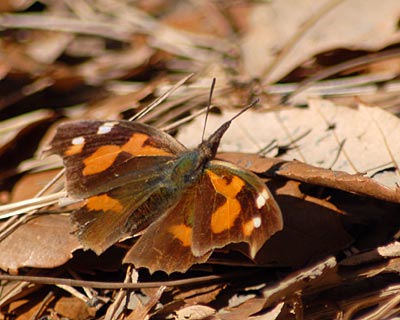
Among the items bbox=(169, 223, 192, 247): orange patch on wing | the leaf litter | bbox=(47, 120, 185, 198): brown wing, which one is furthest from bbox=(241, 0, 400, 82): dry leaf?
bbox=(169, 223, 192, 247): orange patch on wing

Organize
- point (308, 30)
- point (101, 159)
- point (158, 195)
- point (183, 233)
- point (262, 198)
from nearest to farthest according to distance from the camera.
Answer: point (262, 198)
point (183, 233)
point (158, 195)
point (101, 159)
point (308, 30)

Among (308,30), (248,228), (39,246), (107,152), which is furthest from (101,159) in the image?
(308,30)

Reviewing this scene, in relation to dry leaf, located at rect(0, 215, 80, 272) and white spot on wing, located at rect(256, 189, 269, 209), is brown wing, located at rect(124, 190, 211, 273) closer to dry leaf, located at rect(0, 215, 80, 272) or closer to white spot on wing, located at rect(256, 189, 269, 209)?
white spot on wing, located at rect(256, 189, 269, 209)

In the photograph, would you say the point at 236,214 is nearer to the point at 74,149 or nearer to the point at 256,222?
the point at 256,222

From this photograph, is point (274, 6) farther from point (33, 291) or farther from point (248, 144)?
point (33, 291)

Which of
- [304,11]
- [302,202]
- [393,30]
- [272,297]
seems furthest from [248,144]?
[304,11]

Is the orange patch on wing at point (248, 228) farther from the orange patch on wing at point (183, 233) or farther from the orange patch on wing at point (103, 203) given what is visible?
the orange patch on wing at point (103, 203)
